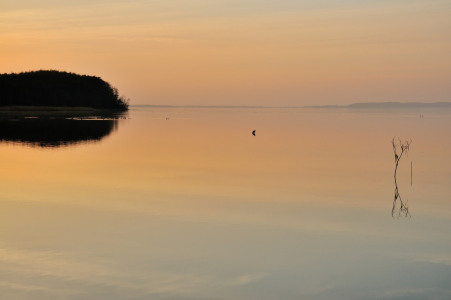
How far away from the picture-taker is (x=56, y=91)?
159250mm

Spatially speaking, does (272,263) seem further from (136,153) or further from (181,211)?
(136,153)

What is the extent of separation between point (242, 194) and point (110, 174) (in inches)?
329

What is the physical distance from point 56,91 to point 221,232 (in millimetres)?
152670

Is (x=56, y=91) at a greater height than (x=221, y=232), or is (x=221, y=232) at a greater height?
(x=56, y=91)

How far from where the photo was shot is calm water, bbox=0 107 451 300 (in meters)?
10.9

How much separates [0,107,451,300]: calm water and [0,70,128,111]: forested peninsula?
123m

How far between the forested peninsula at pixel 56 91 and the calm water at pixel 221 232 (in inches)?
4826

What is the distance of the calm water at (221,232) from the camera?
10930 mm

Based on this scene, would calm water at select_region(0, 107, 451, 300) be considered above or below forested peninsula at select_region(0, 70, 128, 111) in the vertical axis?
below

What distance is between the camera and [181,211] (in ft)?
59.7

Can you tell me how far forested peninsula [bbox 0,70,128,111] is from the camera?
479ft

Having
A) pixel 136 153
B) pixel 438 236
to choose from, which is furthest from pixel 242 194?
pixel 136 153

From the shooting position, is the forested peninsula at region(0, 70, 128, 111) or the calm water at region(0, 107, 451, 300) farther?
the forested peninsula at region(0, 70, 128, 111)

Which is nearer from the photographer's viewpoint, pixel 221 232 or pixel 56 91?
pixel 221 232
